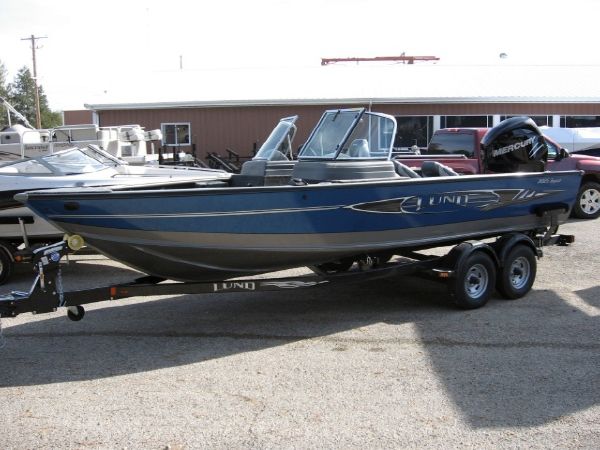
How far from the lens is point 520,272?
7559mm

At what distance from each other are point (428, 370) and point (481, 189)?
265 cm

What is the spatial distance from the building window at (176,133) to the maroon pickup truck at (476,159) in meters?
11.7

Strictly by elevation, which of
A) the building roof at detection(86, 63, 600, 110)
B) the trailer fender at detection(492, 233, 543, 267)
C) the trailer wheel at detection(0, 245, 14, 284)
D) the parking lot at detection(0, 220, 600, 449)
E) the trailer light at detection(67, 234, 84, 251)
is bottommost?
the parking lot at detection(0, 220, 600, 449)

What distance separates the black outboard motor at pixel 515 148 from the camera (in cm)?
816

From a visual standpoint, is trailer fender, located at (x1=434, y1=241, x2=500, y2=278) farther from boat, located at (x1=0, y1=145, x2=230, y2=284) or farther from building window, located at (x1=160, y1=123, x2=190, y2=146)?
building window, located at (x1=160, y1=123, x2=190, y2=146)

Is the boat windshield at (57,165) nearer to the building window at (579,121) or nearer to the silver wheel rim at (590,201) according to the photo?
the silver wheel rim at (590,201)

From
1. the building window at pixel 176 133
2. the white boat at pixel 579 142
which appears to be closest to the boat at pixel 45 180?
the white boat at pixel 579 142

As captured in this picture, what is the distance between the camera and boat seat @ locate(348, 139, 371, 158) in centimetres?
711

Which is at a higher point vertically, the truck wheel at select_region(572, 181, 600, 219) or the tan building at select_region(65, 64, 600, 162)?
the tan building at select_region(65, 64, 600, 162)

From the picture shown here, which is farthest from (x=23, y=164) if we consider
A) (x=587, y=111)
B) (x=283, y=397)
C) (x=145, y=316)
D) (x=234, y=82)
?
(x=587, y=111)

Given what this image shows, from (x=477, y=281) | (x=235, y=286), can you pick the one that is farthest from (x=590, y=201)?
(x=235, y=286)

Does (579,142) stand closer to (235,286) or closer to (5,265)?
(235,286)

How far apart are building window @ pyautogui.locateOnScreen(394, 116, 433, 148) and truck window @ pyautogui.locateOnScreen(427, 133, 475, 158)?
8.39m

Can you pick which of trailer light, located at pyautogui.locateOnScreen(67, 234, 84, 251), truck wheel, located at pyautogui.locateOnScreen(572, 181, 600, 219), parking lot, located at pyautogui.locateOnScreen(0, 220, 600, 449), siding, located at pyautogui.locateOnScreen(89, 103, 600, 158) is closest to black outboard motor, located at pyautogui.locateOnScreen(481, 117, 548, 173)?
parking lot, located at pyautogui.locateOnScreen(0, 220, 600, 449)
